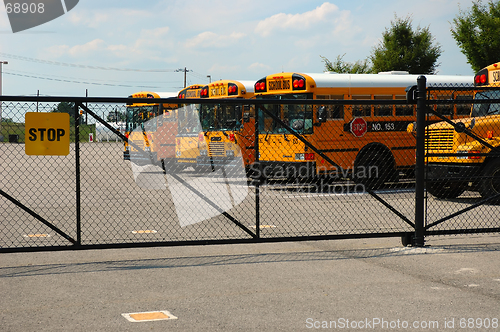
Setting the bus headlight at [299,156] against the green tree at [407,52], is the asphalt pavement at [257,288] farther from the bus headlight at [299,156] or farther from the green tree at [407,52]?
the green tree at [407,52]

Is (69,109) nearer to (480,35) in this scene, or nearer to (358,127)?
(358,127)

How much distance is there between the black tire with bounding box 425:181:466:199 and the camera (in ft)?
41.2

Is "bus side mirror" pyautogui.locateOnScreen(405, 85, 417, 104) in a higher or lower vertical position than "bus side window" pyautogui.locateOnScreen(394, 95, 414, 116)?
lower

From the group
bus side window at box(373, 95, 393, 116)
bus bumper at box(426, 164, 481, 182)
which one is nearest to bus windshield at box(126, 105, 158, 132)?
bus side window at box(373, 95, 393, 116)

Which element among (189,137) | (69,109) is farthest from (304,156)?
(69,109)

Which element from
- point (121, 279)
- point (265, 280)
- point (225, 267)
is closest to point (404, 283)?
point (265, 280)

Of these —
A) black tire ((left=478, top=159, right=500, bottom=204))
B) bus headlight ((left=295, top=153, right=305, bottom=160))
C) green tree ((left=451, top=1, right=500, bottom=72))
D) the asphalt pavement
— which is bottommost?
the asphalt pavement

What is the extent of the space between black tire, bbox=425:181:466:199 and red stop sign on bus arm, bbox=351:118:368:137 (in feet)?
7.79

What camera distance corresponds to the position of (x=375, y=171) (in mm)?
14617

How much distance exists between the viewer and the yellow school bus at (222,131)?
1611cm

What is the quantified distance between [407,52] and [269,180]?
29529 mm

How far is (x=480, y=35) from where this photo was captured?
31.2 metres

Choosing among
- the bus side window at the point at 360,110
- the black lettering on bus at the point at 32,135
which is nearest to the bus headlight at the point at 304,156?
the bus side window at the point at 360,110

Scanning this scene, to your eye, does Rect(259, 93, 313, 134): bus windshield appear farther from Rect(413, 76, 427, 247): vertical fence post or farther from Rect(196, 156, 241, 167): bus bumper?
Rect(413, 76, 427, 247): vertical fence post
